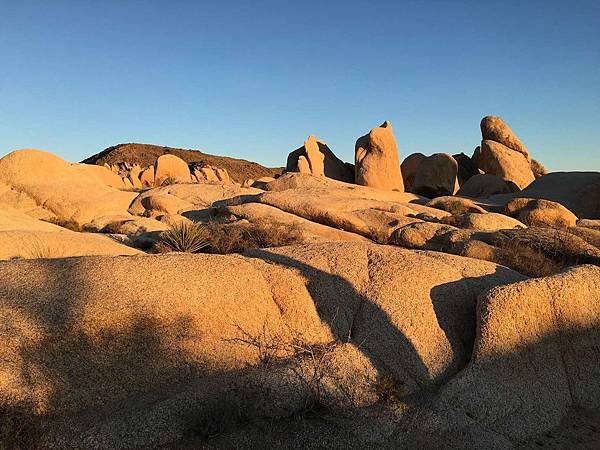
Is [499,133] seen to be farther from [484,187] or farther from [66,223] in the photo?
[66,223]

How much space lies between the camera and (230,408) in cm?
461

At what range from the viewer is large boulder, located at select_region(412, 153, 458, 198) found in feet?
99.6

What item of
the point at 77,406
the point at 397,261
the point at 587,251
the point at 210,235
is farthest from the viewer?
the point at 210,235

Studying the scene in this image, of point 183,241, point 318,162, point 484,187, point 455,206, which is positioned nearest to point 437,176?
point 484,187

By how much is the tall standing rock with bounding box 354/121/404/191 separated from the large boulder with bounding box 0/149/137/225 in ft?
47.5

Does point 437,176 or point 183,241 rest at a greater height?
point 437,176

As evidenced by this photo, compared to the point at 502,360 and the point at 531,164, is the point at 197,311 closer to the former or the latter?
the point at 502,360

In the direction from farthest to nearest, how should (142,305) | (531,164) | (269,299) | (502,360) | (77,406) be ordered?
(531,164), (269,299), (502,360), (142,305), (77,406)

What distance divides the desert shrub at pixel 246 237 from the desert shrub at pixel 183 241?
10.5 inches

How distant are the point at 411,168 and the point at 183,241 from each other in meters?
26.7

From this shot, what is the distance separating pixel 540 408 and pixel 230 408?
3424 millimetres

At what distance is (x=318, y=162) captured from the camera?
104 feet

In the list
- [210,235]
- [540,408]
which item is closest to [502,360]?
[540,408]

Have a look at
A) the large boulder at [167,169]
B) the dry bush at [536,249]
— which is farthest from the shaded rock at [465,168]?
the dry bush at [536,249]
